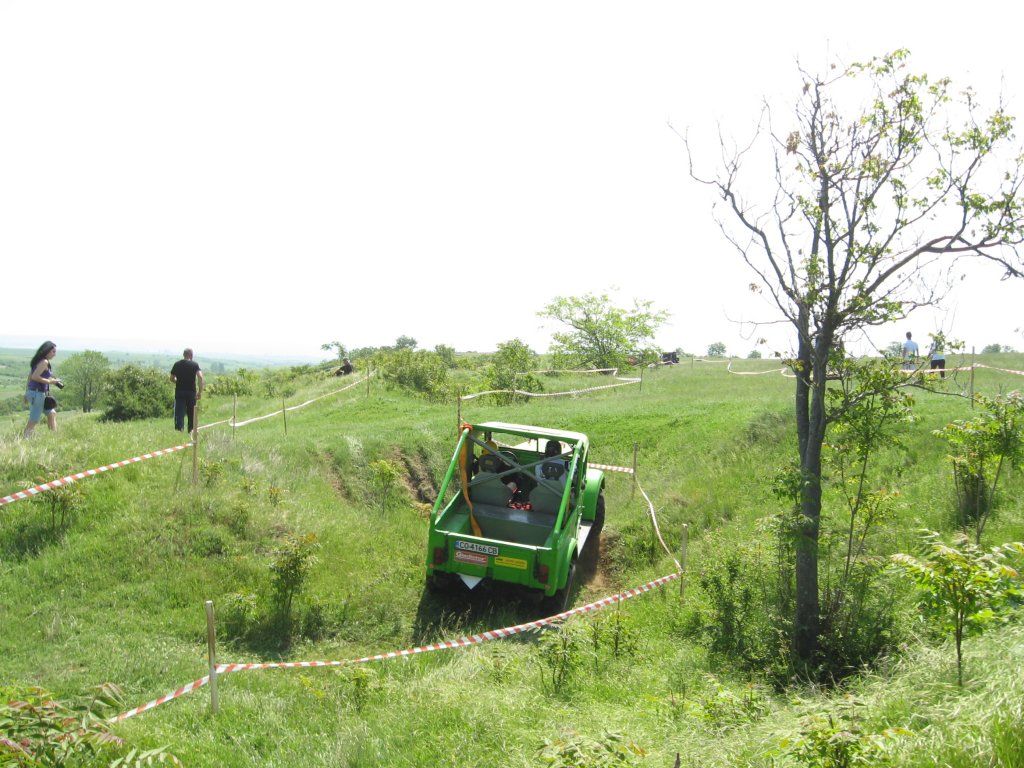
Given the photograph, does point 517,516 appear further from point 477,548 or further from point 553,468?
point 477,548

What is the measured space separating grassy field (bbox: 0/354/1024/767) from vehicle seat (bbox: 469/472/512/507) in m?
1.37

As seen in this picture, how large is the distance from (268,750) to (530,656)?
2797mm

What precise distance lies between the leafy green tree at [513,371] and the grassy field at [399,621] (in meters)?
9.33

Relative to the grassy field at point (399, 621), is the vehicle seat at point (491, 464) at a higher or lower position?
higher

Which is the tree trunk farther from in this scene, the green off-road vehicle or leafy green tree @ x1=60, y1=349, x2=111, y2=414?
leafy green tree @ x1=60, y1=349, x2=111, y2=414

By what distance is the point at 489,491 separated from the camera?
31.4 ft

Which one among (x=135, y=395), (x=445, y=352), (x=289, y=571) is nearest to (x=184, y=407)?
(x=289, y=571)

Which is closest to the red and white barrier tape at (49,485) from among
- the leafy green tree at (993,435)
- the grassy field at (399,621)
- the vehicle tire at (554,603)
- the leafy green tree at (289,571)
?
the grassy field at (399,621)

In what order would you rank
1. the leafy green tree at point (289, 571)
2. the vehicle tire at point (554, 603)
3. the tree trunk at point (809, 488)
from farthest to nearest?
the vehicle tire at point (554, 603) → the leafy green tree at point (289, 571) → the tree trunk at point (809, 488)

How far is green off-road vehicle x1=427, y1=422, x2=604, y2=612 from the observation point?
26.4 feet

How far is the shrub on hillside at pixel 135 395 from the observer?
21.0m

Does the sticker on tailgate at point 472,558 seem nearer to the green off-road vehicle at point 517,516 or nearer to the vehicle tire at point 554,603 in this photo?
the green off-road vehicle at point 517,516

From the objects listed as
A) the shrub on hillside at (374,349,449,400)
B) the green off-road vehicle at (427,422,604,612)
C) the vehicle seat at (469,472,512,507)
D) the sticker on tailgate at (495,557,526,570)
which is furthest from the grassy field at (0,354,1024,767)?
the shrub on hillside at (374,349,449,400)

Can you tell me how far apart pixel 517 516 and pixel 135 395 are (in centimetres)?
1727
